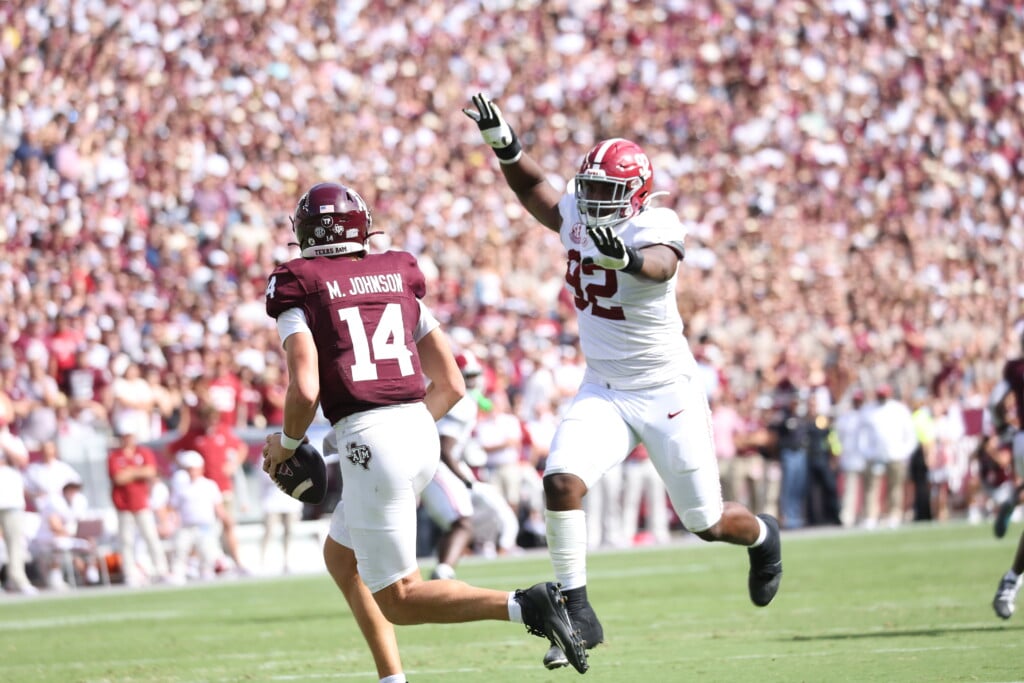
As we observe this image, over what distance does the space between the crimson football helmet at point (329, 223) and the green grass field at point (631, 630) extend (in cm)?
224

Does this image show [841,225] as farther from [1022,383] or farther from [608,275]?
[608,275]

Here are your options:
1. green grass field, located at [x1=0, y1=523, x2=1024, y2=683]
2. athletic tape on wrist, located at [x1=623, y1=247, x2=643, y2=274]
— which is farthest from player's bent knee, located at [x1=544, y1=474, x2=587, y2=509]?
athletic tape on wrist, located at [x1=623, y1=247, x2=643, y2=274]

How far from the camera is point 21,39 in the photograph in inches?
801

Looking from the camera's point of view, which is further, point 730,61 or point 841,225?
point 730,61

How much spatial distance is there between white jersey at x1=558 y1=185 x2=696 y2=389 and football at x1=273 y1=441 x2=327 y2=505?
161cm

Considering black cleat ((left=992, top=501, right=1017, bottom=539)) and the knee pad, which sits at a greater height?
the knee pad

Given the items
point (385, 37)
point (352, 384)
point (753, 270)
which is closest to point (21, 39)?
point (385, 37)

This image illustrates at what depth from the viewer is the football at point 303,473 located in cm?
636

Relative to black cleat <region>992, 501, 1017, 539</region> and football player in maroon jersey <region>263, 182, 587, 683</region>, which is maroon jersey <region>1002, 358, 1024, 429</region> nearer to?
black cleat <region>992, 501, 1017, 539</region>

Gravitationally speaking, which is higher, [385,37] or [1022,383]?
[385,37]

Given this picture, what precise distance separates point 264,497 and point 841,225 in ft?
38.3

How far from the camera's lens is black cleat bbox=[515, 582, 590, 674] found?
596 centimetres

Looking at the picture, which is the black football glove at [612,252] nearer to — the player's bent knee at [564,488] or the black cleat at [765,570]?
the player's bent knee at [564,488]

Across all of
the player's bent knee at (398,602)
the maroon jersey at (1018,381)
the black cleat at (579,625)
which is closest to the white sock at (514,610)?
the black cleat at (579,625)
